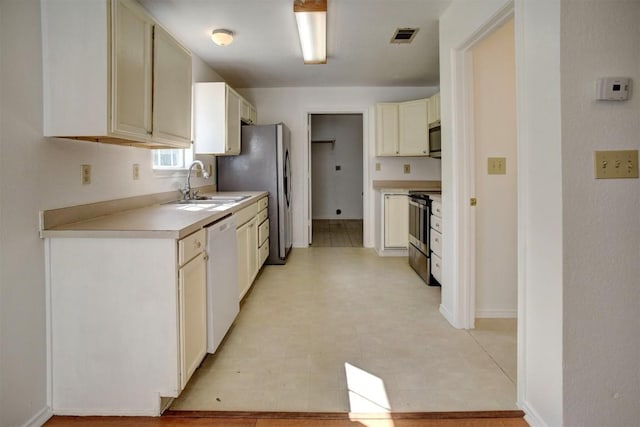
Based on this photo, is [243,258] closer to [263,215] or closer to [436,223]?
[263,215]

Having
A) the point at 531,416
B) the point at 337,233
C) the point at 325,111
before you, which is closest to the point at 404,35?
the point at 325,111

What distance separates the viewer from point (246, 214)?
11.4 ft

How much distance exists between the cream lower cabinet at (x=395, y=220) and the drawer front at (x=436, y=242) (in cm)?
139

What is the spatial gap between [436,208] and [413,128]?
2.03 m

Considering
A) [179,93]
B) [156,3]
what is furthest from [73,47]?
[156,3]

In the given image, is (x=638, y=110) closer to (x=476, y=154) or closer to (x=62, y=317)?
(x=476, y=154)

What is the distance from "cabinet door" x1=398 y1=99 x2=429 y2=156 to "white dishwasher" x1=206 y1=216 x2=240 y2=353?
323 centimetres

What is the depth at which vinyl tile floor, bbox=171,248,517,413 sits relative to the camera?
1.92 metres

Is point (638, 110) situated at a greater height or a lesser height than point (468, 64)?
lesser

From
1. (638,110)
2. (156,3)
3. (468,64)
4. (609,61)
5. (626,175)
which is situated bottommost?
(626,175)

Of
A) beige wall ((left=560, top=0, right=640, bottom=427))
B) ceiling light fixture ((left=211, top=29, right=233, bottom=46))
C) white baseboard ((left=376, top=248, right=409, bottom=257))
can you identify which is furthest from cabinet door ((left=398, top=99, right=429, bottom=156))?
beige wall ((left=560, top=0, right=640, bottom=427))

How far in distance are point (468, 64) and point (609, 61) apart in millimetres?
1315

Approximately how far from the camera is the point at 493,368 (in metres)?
2.23

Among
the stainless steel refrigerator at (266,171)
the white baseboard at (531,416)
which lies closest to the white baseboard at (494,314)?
the white baseboard at (531,416)
